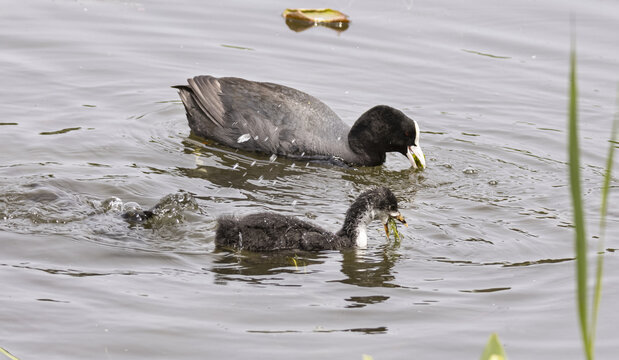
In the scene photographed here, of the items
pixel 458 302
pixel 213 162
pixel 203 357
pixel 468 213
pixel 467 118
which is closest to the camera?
pixel 203 357

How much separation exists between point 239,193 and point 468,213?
192 cm

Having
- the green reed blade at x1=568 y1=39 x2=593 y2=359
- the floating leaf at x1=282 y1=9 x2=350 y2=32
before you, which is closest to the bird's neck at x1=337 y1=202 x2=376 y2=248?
the green reed blade at x1=568 y1=39 x2=593 y2=359

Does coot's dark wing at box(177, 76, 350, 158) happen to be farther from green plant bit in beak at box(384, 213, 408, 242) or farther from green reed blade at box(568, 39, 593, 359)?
green reed blade at box(568, 39, 593, 359)

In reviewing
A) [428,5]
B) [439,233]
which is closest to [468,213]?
[439,233]

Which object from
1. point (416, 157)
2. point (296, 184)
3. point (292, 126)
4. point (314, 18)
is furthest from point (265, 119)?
point (314, 18)

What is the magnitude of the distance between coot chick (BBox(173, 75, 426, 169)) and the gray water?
16 centimetres

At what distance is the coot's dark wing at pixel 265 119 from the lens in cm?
889

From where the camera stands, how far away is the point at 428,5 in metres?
12.9

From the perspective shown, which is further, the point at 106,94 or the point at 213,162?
the point at 106,94

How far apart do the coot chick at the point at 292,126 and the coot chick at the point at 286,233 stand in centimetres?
247

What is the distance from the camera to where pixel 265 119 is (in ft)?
29.3

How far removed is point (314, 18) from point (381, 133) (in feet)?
12.8

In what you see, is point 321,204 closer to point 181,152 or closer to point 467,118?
point 181,152

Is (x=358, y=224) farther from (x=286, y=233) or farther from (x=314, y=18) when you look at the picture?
(x=314, y=18)
